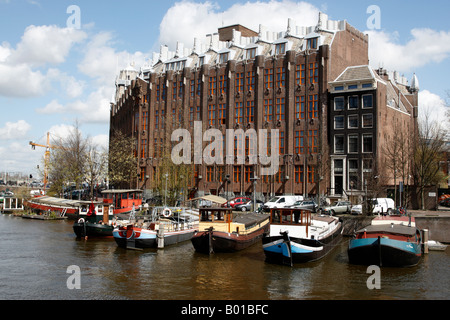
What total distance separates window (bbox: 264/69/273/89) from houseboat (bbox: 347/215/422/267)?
43118 mm

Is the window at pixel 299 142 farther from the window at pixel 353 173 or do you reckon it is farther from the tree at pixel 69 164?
the tree at pixel 69 164

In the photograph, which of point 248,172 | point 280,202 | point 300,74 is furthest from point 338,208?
point 300,74

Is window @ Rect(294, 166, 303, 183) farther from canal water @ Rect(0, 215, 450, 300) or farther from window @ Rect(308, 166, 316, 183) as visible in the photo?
canal water @ Rect(0, 215, 450, 300)

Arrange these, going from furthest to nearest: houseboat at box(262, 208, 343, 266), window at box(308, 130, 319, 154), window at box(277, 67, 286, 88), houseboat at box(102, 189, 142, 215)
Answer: window at box(277, 67, 286, 88), window at box(308, 130, 319, 154), houseboat at box(102, 189, 142, 215), houseboat at box(262, 208, 343, 266)

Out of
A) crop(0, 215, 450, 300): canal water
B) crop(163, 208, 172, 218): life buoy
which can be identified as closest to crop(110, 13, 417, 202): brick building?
crop(163, 208, 172, 218): life buoy

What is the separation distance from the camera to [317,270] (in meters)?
26.6

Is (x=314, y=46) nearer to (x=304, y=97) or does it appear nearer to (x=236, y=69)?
(x=304, y=97)

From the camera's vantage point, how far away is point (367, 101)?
197 ft

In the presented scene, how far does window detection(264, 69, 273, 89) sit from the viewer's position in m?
68.6

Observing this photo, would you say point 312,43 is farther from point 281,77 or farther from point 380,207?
point 380,207

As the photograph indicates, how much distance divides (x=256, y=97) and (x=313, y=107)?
999cm

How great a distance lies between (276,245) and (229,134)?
1773 inches

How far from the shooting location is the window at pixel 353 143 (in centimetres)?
6072
